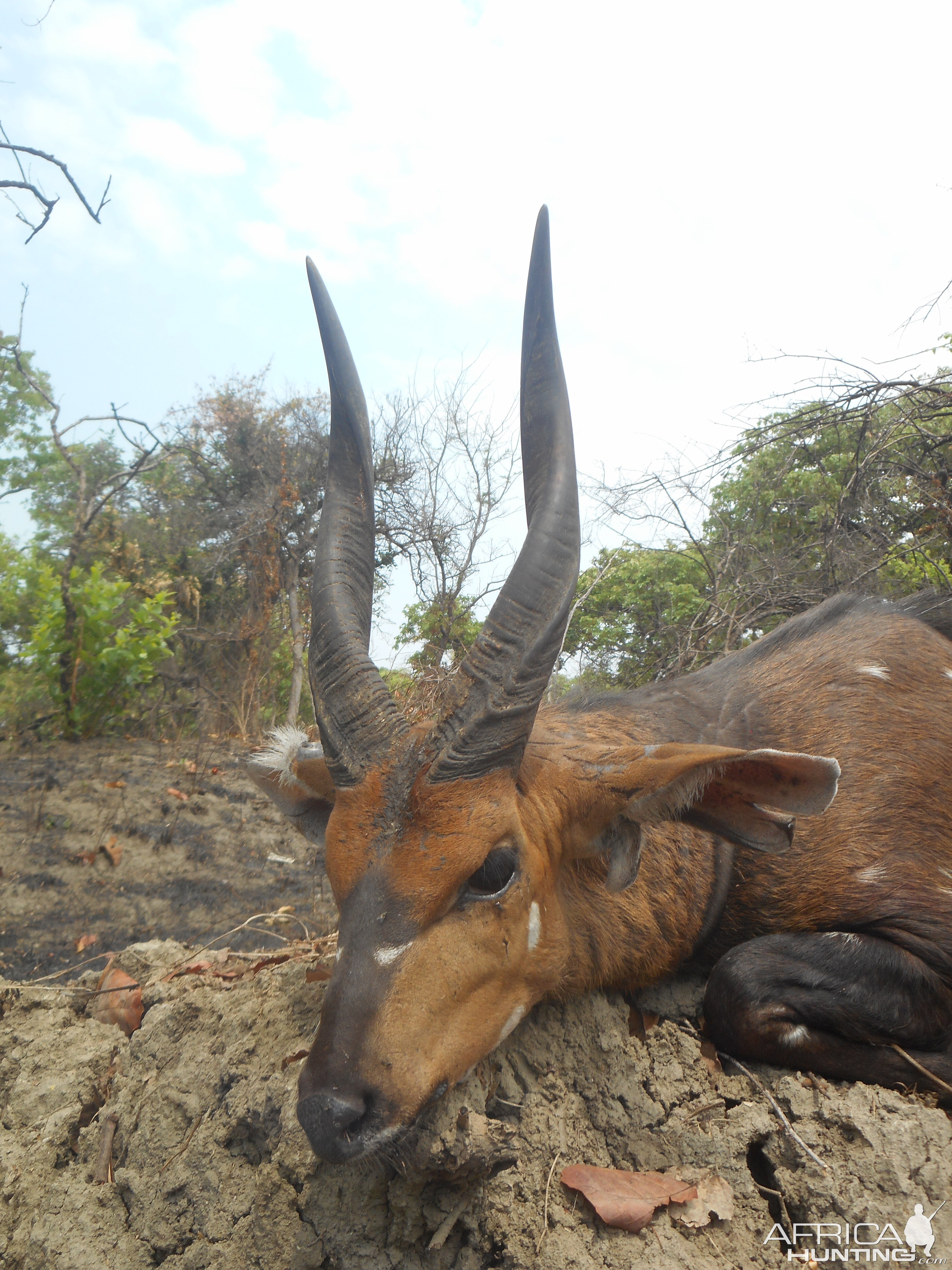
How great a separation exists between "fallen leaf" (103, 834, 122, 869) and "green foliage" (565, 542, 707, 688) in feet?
18.5

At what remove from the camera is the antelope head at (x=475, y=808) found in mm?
2275

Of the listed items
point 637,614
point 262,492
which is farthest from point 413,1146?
point 262,492

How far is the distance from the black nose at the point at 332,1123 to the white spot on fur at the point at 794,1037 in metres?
1.60

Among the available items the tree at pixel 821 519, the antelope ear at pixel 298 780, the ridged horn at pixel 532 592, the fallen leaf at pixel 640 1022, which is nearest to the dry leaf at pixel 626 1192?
the fallen leaf at pixel 640 1022

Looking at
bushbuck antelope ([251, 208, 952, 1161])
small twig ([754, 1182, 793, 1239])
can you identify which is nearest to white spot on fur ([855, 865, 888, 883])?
bushbuck antelope ([251, 208, 952, 1161])

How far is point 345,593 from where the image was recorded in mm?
3230

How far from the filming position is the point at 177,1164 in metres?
2.72

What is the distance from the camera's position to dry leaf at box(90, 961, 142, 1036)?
141 inches

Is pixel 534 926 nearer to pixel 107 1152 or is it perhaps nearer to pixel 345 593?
pixel 345 593

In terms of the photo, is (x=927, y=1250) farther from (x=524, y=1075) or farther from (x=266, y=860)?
(x=266, y=860)

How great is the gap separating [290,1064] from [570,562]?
202cm

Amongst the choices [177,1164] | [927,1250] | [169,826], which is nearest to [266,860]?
[169,826]

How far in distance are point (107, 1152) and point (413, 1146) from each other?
1.41m

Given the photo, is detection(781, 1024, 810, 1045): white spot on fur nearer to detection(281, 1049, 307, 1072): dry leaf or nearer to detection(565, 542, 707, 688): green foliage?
detection(281, 1049, 307, 1072): dry leaf
